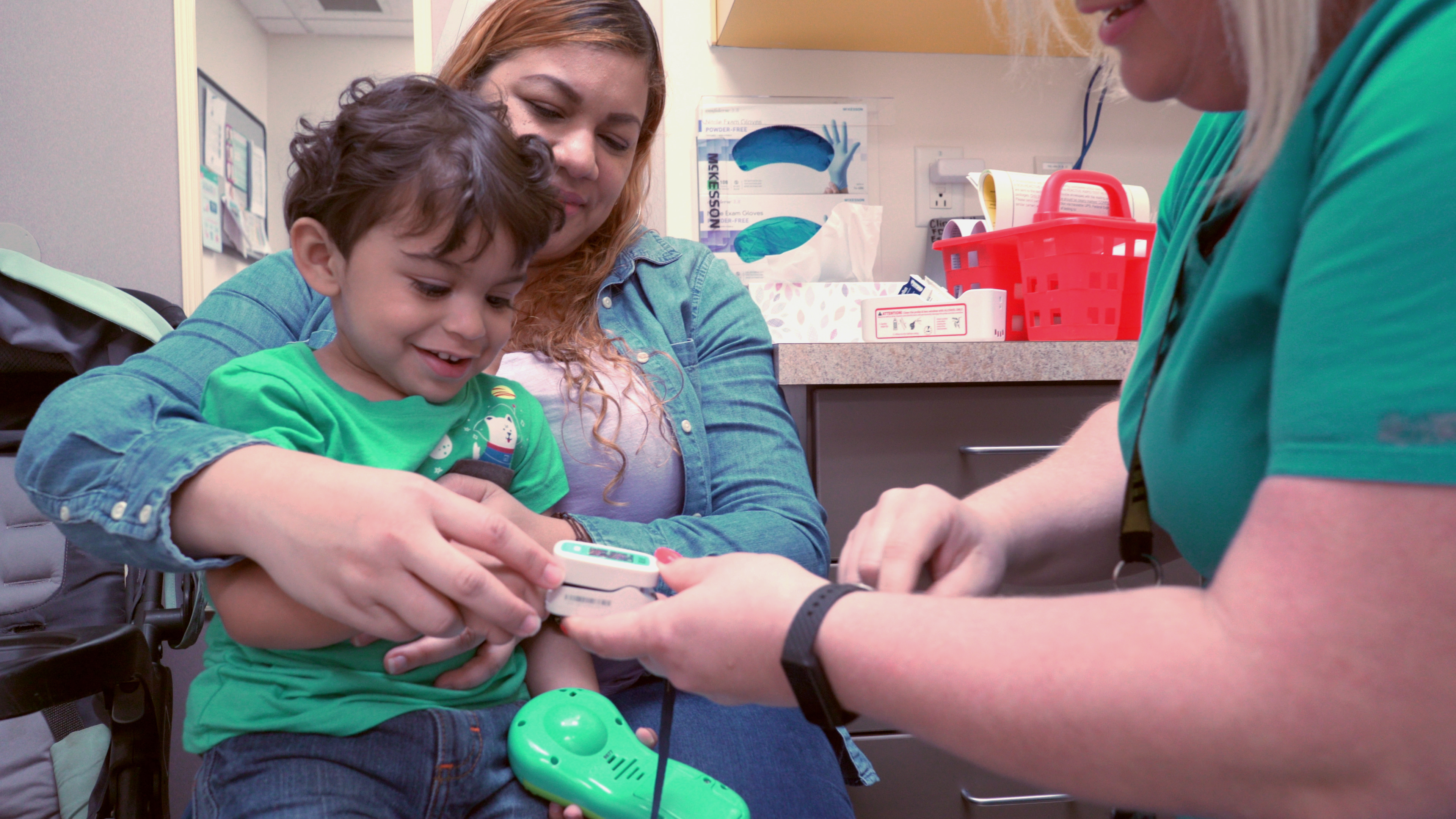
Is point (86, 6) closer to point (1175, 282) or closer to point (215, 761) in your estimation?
point (215, 761)

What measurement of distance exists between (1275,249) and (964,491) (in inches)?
38.1

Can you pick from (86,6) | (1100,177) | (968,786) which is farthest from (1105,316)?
(86,6)

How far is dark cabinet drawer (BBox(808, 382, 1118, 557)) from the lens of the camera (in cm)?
131

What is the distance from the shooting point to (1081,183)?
1.62 metres

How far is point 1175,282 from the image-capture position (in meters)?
0.58

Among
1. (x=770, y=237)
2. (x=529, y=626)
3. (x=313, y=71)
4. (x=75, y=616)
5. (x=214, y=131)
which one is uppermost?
(x=313, y=71)

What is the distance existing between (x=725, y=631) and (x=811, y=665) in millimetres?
58

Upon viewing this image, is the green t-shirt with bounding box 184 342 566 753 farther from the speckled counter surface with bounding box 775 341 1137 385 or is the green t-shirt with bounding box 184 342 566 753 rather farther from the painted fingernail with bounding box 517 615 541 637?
the speckled counter surface with bounding box 775 341 1137 385

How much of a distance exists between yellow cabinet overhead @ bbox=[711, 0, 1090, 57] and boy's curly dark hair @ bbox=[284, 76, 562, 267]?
1.10 m

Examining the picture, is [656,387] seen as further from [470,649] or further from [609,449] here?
[470,649]

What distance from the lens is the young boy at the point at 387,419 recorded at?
695mm

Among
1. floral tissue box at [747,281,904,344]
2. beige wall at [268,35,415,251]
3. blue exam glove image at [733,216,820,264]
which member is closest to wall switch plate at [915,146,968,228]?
blue exam glove image at [733,216,820,264]

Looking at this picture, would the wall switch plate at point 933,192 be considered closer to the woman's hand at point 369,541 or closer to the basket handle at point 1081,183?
the basket handle at point 1081,183

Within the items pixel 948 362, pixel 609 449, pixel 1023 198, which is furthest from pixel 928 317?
pixel 609 449
